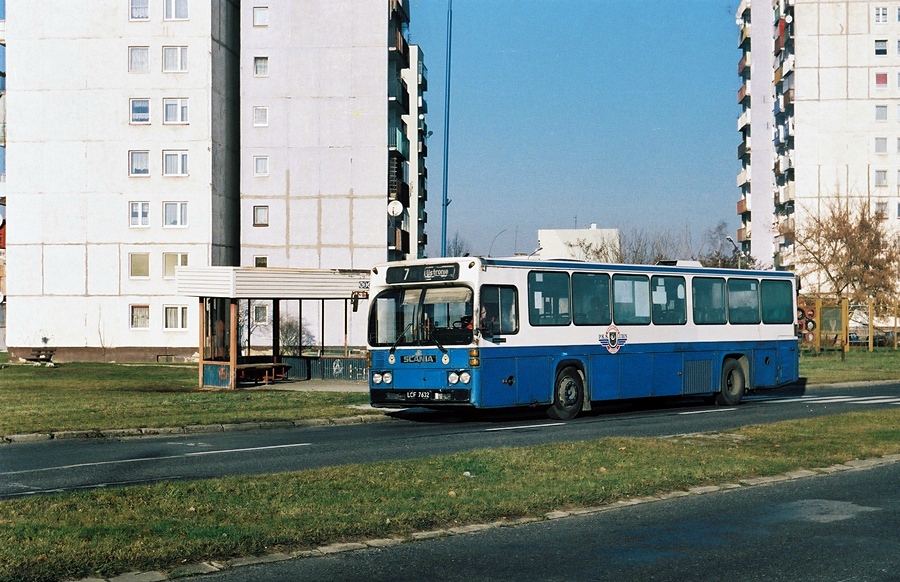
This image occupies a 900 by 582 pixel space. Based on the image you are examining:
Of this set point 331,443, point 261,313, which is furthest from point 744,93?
point 331,443

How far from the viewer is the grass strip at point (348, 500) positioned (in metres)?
8.52

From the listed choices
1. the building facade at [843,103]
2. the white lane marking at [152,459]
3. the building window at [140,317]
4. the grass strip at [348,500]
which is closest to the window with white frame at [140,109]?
the building window at [140,317]

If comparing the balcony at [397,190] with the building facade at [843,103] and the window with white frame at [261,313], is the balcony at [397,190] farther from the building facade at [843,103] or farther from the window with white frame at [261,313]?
the building facade at [843,103]

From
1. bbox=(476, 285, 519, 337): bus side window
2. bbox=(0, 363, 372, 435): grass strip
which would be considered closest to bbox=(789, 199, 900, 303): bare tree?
bbox=(0, 363, 372, 435): grass strip

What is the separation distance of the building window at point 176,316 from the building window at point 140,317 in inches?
40.2

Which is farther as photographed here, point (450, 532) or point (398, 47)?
point (398, 47)

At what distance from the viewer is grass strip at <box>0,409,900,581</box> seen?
852cm

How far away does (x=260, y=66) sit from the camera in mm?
66562

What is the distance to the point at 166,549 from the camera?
27.8 feet

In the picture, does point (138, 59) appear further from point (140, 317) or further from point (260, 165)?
point (140, 317)

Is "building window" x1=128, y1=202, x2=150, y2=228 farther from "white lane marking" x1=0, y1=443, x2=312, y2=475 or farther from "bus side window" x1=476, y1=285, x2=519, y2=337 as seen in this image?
"white lane marking" x1=0, y1=443, x2=312, y2=475

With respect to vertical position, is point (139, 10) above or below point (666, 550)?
above

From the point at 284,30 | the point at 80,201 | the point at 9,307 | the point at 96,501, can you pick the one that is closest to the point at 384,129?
the point at 284,30

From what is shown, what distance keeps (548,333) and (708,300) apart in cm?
533
